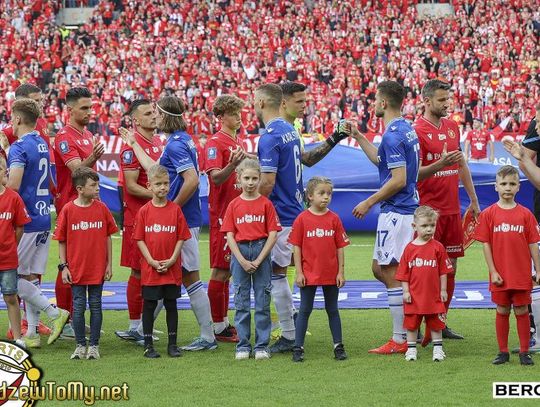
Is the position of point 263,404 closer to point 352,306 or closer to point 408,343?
point 408,343

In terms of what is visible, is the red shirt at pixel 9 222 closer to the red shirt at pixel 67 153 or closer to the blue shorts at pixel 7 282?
the blue shorts at pixel 7 282

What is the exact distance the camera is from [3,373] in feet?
20.7

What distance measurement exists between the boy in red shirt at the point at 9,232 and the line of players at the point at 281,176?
0.54 meters

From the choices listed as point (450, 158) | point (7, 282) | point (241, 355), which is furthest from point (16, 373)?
point (450, 158)

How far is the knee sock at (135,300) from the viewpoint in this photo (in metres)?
8.48

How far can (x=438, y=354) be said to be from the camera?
7.47 metres

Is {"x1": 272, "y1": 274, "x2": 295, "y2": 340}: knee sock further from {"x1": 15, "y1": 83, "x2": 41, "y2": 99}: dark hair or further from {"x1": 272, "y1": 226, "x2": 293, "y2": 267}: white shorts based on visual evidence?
{"x1": 15, "y1": 83, "x2": 41, "y2": 99}: dark hair

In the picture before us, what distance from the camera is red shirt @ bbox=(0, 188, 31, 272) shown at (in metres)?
7.83

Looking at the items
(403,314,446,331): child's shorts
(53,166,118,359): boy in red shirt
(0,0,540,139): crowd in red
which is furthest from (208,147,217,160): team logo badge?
(0,0,540,139): crowd in red

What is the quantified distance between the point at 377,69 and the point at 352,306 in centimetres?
2217

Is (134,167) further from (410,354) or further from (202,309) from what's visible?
(410,354)

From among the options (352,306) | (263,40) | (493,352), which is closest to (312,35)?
(263,40)

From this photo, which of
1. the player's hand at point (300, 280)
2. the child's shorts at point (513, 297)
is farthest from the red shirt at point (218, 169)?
the child's shorts at point (513, 297)

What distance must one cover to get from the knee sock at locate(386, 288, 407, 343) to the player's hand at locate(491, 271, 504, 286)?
0.88 meters
